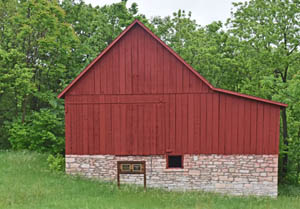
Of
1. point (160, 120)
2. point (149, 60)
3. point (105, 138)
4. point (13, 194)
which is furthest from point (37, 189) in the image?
point (149, 60)

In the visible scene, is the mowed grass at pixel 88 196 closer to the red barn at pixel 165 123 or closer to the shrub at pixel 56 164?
the shrub at pixel 56 164

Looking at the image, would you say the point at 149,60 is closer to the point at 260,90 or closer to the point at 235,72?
the point at 260,90

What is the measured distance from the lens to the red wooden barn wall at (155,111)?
11852mm

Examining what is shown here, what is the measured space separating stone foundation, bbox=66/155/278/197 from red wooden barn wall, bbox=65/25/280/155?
0.35 m

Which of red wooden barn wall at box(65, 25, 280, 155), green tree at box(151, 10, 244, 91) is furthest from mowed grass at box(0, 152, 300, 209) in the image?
green tree at box(151, 10, 244, 91)

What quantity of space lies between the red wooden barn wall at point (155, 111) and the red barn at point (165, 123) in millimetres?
45

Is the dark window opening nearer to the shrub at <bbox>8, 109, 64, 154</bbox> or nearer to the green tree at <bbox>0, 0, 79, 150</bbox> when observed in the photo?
the shrub at <bbox>8, 109, 64, 154</bbox>

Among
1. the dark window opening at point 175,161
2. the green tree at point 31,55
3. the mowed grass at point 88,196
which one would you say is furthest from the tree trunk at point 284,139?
the green tree at point 31,55

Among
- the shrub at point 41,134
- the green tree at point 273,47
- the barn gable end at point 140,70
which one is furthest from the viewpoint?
the shrub at point 41,134

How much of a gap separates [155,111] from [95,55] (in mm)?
9669

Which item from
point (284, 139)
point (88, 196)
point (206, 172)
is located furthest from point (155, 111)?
point (284, 139)

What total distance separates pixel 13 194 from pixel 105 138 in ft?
14.3

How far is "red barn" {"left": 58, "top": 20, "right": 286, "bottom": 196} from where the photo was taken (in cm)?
1183

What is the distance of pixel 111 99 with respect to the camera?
1227 cm
